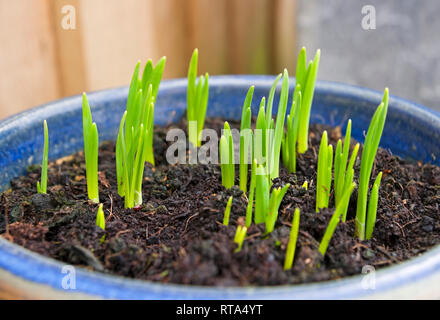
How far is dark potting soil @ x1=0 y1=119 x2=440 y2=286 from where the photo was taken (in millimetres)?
623

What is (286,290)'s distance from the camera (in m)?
0.51

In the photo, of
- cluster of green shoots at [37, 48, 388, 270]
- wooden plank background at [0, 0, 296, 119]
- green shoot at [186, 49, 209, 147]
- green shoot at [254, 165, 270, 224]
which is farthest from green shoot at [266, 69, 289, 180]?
wooden plank background at [0, 0, 296, 119]

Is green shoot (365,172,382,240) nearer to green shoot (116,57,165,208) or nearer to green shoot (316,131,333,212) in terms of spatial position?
A: green shoot (316,131,333,212)

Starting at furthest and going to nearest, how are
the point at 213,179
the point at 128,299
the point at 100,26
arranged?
1. the point at 100,26
2. the point at 213,179
3. the point at 128,299

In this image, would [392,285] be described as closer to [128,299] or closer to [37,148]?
[128,299]

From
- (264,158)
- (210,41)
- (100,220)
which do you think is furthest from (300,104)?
(210,41)

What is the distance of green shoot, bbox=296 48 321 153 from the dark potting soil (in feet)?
0.11

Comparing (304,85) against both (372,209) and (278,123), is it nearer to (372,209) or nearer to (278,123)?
(278,123)

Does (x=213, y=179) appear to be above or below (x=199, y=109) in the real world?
below

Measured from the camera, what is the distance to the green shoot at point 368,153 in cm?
72

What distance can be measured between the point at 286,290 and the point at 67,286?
0.22 metres

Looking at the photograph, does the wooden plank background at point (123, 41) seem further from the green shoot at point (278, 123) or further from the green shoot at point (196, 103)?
the green shoot at point (278, 123)

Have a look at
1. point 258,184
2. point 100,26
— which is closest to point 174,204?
point 258,184

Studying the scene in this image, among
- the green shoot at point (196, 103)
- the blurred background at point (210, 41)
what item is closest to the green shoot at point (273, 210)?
the green shoot at point (196, 103)
